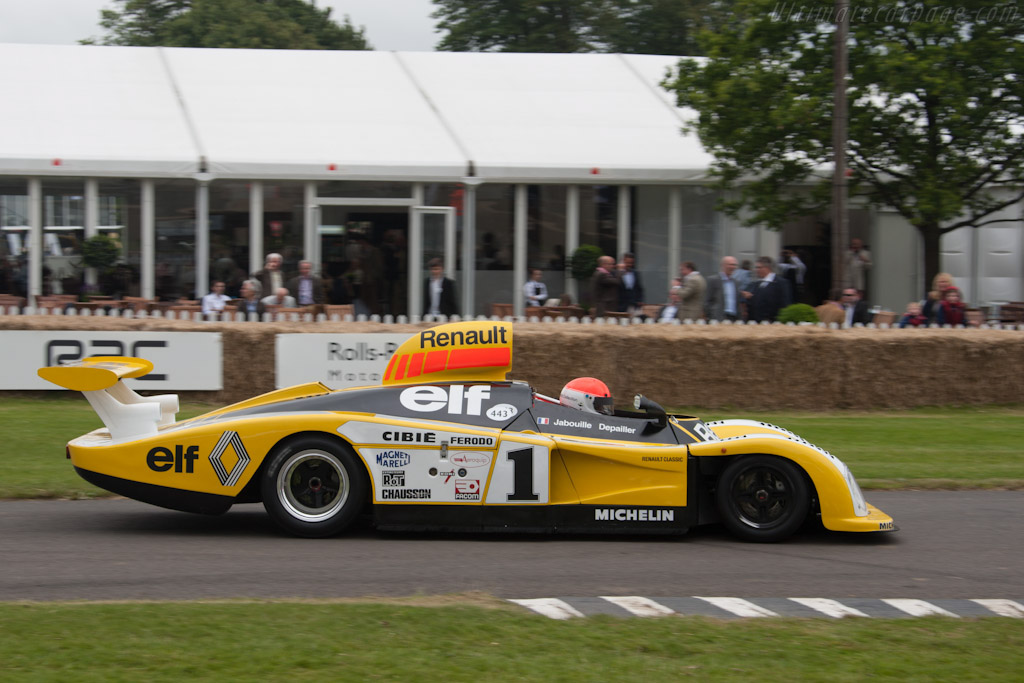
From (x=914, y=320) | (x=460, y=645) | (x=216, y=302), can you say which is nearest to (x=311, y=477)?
(x=460, y=645)

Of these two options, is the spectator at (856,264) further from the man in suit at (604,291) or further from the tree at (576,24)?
the tree at (576,24)

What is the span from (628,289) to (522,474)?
10130 mm

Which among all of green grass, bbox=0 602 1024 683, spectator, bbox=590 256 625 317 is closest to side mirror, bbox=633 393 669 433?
A: green grass, bbox=0 602 1024 683

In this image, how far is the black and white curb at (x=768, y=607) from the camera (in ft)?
17.9

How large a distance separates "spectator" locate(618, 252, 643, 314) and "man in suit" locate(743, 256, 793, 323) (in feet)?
5.90

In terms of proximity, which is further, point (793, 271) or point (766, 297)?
point (793, 271)

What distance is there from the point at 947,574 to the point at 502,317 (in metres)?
10.7

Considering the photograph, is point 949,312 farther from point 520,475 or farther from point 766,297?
point 520,475

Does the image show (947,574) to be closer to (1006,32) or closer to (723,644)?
(723,644)

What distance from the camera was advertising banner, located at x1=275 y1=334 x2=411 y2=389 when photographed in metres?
13.1

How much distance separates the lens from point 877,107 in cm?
1838

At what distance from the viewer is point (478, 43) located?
43.6m

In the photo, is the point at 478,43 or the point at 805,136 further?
the point at 478,43

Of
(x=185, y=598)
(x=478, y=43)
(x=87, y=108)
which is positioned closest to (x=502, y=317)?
(x=87, y=108)
